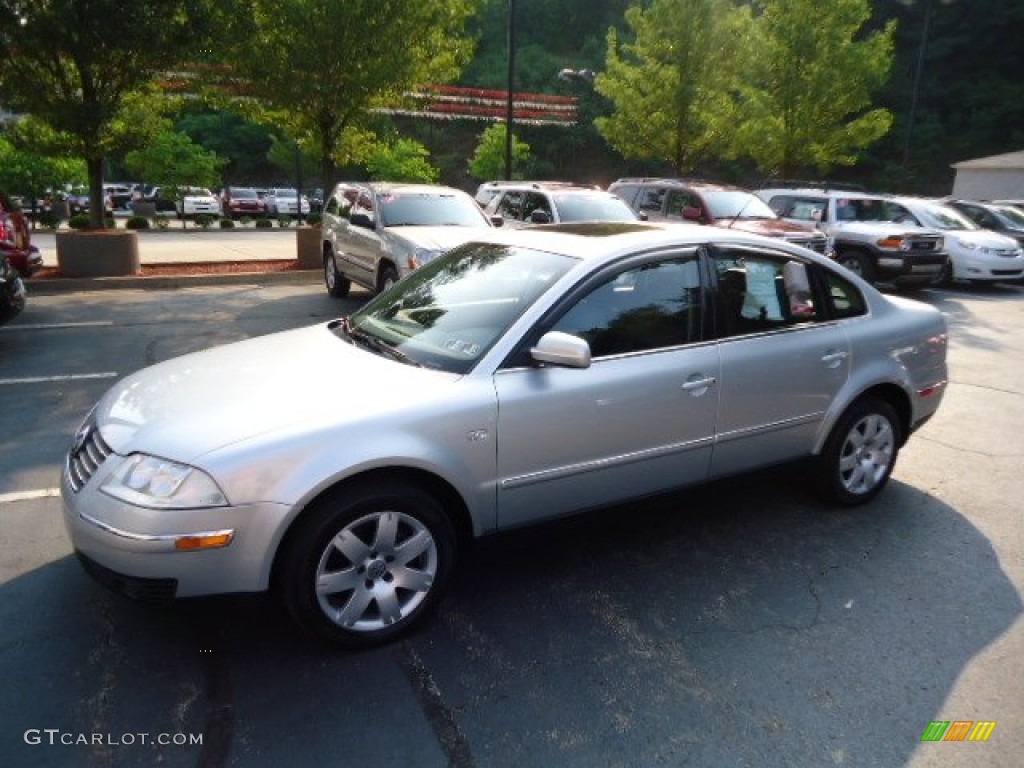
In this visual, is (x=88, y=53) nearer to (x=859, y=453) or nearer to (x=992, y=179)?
(x=859, y=453)

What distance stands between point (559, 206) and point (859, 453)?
805 cm

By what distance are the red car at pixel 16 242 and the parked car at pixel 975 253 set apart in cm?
1480

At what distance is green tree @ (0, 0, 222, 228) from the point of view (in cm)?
1099

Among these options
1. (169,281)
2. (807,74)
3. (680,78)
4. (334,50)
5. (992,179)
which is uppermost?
(807,74)

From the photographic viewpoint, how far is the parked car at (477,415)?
2.75 m

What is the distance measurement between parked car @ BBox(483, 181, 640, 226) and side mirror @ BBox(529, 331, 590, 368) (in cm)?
823

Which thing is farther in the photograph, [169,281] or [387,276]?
[169,281]

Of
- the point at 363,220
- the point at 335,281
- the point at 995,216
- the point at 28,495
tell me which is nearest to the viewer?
the point at 28,495

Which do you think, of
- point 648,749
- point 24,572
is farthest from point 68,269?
point 648,749

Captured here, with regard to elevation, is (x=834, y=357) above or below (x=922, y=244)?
above

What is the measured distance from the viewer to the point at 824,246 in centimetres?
1276

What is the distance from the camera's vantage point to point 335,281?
12.0 metres

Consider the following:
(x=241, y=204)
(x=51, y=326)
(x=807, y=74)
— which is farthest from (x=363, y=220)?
(x=241, y=204)

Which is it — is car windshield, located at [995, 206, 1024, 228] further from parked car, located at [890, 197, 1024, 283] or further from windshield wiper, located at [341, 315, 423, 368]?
windshield wiper, located at [341, 315, 423, 368]
